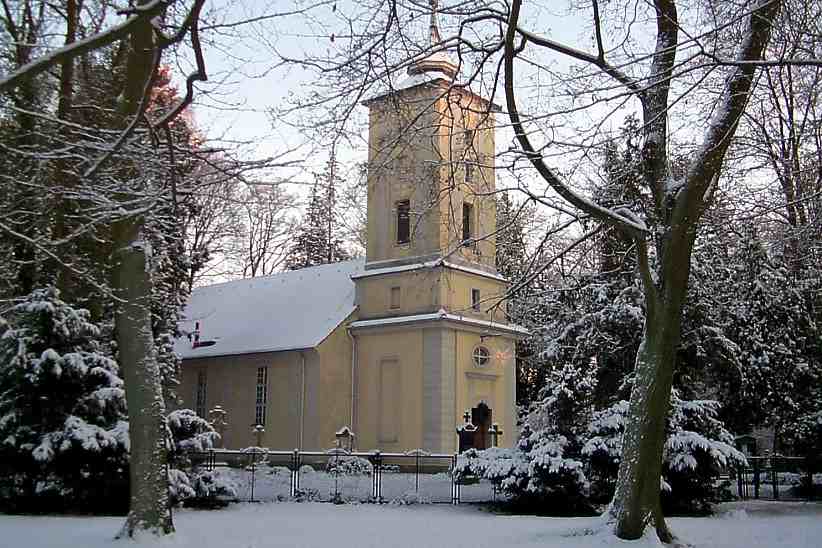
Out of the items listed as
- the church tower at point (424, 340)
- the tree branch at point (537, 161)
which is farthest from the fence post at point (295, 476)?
the tree branch at point (537, 161)

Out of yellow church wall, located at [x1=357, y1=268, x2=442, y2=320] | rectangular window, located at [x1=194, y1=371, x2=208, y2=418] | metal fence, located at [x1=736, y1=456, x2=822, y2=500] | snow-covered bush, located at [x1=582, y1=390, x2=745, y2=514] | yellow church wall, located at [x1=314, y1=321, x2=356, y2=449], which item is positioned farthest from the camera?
rectangular window, located at [x1=194, y1=371, x2=208, y2=418]

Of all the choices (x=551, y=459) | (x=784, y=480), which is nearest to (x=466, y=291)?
(x=784, y=480)

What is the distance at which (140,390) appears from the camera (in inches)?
504

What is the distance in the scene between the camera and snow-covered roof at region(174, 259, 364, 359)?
34250 mm

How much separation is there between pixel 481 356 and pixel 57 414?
61.3ft

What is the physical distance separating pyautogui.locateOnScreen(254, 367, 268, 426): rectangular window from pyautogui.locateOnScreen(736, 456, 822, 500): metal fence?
18511 mm

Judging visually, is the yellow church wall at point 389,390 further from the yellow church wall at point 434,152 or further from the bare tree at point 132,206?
the bare tree at point 132,206

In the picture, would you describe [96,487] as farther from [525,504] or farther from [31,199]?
[525,504]

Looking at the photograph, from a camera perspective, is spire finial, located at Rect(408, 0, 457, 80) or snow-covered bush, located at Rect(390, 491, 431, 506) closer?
spire finial, located at Rect(408, 0, 457, 80)

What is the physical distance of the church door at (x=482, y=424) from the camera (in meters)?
32.7

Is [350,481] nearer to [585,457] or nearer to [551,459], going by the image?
[551,459]

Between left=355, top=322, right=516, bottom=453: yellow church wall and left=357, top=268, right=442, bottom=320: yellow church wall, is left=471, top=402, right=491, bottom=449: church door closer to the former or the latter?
left=355, top=322, right=516, bottom=453: yellow church wall

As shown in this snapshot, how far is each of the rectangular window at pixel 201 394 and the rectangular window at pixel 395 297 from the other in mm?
10235

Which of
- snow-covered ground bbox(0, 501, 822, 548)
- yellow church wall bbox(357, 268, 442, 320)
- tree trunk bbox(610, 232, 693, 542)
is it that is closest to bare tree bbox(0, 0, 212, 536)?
snow-covered ground bbox(0, 501, 822, 548)
